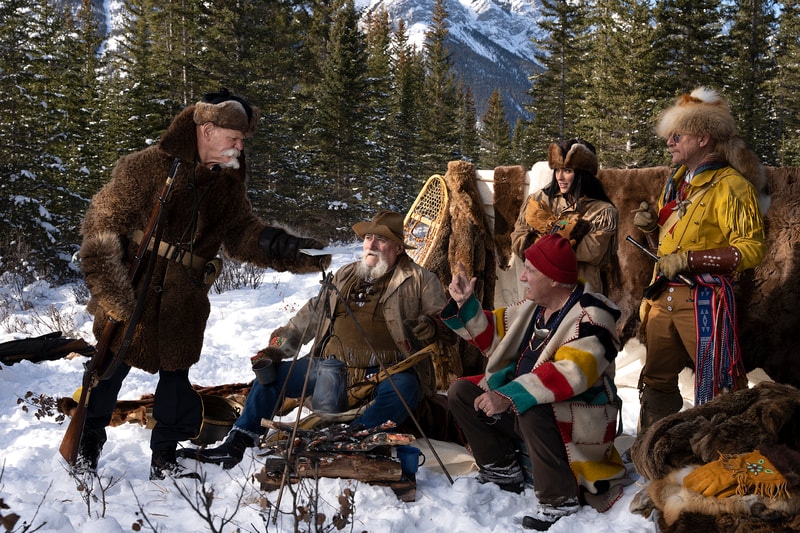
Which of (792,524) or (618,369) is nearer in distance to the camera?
(792,524)

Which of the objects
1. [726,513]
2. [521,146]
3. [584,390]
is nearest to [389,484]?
[584,390]

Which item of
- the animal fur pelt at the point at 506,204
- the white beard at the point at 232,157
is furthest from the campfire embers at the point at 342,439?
the animal fur pelt at the point at 506,204

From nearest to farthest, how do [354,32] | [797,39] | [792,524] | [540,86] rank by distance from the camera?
1. [792,524]
2. [354,32]
3. [797,39]
4. [540,86]

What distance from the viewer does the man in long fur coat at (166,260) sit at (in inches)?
108

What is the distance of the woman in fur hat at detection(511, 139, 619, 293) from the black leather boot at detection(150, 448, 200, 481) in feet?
8.16

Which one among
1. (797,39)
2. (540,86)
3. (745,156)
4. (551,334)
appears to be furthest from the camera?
(540,86)

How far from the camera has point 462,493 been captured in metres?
2.77

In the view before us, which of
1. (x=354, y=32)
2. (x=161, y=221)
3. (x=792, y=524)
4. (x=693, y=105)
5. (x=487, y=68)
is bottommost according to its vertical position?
(x=792, y=524)

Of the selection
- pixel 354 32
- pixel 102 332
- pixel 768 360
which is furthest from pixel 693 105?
pixel 354 32

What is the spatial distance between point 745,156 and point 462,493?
226 cm

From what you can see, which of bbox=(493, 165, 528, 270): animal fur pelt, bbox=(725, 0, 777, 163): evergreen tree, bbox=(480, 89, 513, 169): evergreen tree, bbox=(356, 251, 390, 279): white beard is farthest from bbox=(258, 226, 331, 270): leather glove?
bbox=(480, 89, 513, 169): evergreen tree

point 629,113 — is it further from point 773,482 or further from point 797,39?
point 773,482

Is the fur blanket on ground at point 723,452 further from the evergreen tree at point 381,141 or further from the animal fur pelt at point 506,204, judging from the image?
the evergreen tree at point 381,141

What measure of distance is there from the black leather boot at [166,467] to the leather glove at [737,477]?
7.33 ft
